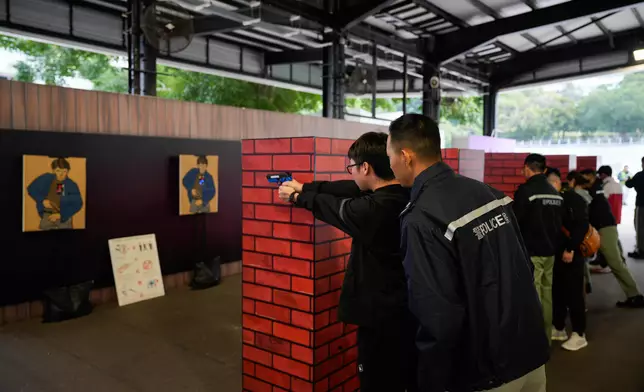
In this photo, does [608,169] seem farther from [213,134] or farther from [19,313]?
[19,313]

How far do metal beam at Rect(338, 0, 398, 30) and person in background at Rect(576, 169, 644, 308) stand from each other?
4037 millimetres

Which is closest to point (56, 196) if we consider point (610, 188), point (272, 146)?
point (272, 146)

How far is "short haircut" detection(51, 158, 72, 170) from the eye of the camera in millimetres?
4762

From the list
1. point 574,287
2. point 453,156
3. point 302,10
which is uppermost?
point 302,10

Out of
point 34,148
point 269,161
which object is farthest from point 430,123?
point 34,148

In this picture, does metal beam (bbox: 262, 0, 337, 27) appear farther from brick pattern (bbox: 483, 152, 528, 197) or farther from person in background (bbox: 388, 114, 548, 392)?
person in background (bbox: 388, 114, 548, 392)

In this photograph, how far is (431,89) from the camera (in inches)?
447

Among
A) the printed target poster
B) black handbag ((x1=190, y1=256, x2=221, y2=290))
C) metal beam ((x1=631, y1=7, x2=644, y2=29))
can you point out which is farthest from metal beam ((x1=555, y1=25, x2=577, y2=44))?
the printed target poster

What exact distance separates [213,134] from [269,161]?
4.11 metres

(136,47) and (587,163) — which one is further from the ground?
(136,47)

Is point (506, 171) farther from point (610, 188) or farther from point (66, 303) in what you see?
point (66, 303)

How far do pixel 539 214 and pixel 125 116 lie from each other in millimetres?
4462

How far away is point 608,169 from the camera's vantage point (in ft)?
26.9

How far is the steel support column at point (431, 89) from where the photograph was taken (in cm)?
1099
